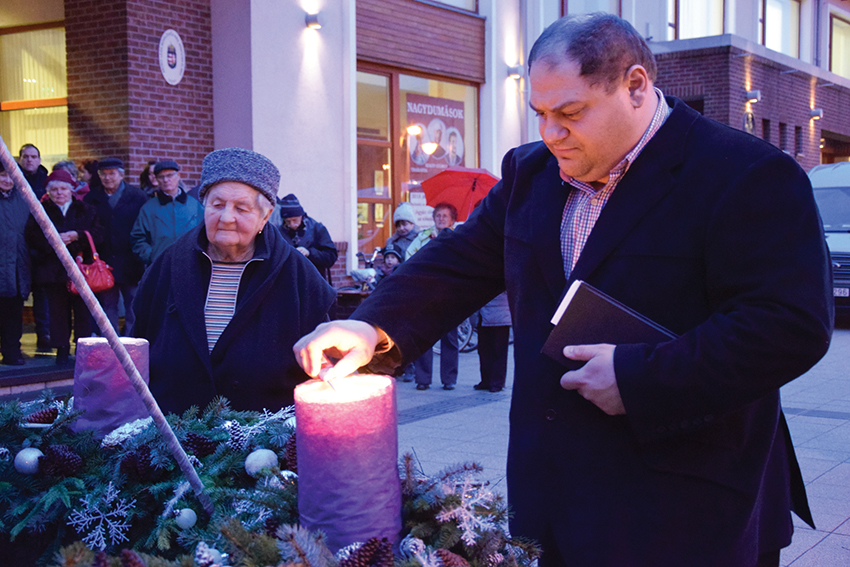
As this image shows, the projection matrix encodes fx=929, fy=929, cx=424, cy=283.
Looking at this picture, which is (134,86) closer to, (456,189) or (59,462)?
(456,189)

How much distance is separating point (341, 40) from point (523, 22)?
16.0 ft

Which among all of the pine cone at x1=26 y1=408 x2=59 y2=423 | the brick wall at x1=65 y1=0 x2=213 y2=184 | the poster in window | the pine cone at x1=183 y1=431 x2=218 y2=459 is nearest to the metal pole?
the pine cone at x1=183 y1=431 x2=218 y2=459

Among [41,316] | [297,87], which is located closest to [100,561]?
[41,316]

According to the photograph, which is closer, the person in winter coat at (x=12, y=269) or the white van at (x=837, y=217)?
the person in winter coat at (x=12, y=269)

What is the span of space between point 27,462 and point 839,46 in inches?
1307

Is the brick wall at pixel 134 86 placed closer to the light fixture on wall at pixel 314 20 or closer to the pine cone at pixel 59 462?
the light fixture on wall at pixel 314 20

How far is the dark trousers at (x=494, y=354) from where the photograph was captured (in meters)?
9.20

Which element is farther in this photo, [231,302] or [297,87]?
[297,87]

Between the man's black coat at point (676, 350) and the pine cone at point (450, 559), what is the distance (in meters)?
0.43

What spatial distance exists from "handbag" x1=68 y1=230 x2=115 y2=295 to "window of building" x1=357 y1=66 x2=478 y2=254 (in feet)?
17.9

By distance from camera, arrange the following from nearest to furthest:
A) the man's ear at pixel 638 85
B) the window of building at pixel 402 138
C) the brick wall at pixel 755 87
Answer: the man's ear at pixel 638 85 < the window of building at pixel 402 138 < the brick wall at pixel 755 87

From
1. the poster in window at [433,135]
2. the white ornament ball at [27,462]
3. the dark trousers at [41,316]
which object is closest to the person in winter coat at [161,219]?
the dark trousers at [41,316]

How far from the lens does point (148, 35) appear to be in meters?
10.5

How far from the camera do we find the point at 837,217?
1566 centimetres
